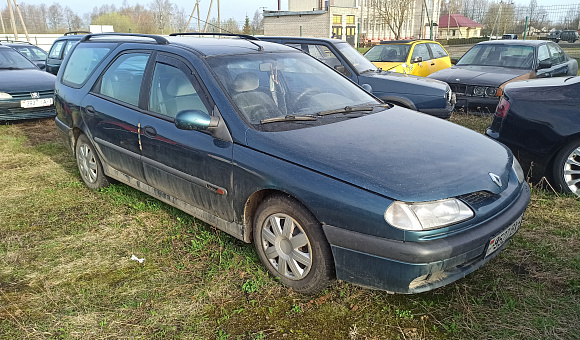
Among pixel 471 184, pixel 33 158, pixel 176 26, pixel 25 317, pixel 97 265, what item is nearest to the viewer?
pixel 471 184

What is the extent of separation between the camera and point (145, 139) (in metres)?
3.68

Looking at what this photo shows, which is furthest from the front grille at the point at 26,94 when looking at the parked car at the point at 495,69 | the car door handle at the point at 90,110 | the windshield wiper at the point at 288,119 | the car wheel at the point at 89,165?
the parked car at the point at 495,69

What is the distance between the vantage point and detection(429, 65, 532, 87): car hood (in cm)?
781

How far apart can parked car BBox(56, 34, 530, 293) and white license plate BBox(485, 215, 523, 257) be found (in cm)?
2

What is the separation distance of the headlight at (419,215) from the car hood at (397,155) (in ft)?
0.13

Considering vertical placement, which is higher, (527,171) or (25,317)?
(527,171)

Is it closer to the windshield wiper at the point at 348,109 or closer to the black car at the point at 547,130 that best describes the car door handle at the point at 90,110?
the windshield wiper at the point at 348,109

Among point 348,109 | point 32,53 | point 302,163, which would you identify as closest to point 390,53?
point 348,109

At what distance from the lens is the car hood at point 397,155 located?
2461mm

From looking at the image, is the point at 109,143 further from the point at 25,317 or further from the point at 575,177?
the point at 575,177

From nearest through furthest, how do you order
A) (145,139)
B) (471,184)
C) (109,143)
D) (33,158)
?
(471,184), (145,139), (109,143), (33,158)

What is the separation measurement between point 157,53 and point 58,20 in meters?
52.9

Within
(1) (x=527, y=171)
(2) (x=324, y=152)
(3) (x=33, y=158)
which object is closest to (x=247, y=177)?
(2) (x=324, y=152)

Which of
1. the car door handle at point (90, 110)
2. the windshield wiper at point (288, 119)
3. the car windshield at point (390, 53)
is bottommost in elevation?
the car door handle at point (90, 110)
